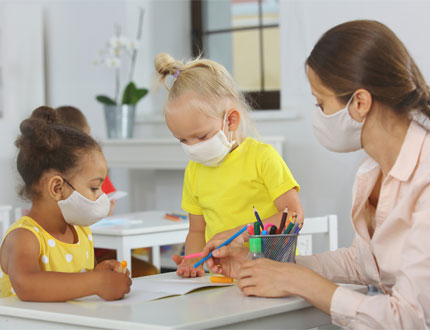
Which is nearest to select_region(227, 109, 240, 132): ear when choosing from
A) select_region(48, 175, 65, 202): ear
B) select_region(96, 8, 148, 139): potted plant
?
select_region(48, 175, 65, 202): ear

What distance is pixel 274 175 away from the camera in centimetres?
175

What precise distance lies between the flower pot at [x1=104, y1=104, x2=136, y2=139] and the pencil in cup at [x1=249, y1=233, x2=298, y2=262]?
277cm

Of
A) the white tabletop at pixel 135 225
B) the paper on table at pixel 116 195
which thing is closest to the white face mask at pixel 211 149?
the white tabletop at pixel 135 225

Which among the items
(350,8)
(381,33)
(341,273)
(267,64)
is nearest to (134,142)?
(267,64)

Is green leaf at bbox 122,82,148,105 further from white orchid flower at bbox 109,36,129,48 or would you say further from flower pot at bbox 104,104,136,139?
white orchid flower at bbox 109,36,129,48

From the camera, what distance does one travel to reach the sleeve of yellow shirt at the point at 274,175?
172 centimetres

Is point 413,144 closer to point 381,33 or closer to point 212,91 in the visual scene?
point 381,33

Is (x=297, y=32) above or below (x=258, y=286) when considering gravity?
above

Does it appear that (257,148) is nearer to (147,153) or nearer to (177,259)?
(177,259)

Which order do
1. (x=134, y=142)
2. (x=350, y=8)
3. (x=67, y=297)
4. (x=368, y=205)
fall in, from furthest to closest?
(x=134, y=142) → (x=350, y=8) → (x=368, y=205) → (x=67, y=297)

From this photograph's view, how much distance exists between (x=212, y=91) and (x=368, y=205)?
54cm

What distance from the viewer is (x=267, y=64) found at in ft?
13.3

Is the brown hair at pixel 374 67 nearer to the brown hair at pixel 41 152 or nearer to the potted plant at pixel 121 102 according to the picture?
the brown hair at pixel 41 152

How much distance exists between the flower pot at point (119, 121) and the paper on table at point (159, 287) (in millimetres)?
2526
